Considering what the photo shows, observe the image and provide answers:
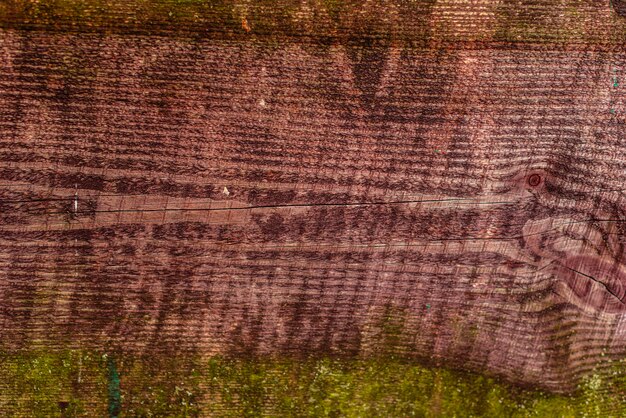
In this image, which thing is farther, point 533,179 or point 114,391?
point 114,391

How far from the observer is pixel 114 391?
2.89 metres

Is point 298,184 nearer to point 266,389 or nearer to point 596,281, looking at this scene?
point 266,389

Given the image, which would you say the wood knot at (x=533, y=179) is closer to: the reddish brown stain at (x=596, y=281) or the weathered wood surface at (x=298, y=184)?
the weathered wood surface at (x=298, y=184)

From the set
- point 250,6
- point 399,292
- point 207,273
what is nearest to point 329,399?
point 399,292

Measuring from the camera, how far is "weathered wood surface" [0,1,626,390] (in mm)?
2625

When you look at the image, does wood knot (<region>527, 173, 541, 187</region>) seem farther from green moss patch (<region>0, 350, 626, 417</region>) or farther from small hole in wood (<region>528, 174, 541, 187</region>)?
green moss patch (<region>0, 350, 626, 417</region>)

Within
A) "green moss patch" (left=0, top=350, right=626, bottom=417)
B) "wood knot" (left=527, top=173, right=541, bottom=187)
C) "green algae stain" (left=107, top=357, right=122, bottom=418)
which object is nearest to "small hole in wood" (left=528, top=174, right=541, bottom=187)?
"wood knot" (left=527, top=173, right=541, bottom=187)

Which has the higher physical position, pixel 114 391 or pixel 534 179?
pixel 534 179

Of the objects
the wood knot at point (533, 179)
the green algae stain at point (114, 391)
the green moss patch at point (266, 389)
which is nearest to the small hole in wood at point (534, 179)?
the wood knot at point (533, 179)

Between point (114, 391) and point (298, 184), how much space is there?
159 cm

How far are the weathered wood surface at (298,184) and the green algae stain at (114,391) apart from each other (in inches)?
5.3

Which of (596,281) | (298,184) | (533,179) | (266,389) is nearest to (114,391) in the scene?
(266,389)

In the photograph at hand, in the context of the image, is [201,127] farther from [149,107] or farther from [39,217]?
[39,217]

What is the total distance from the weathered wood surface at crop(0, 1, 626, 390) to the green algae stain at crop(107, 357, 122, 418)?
133 mm
